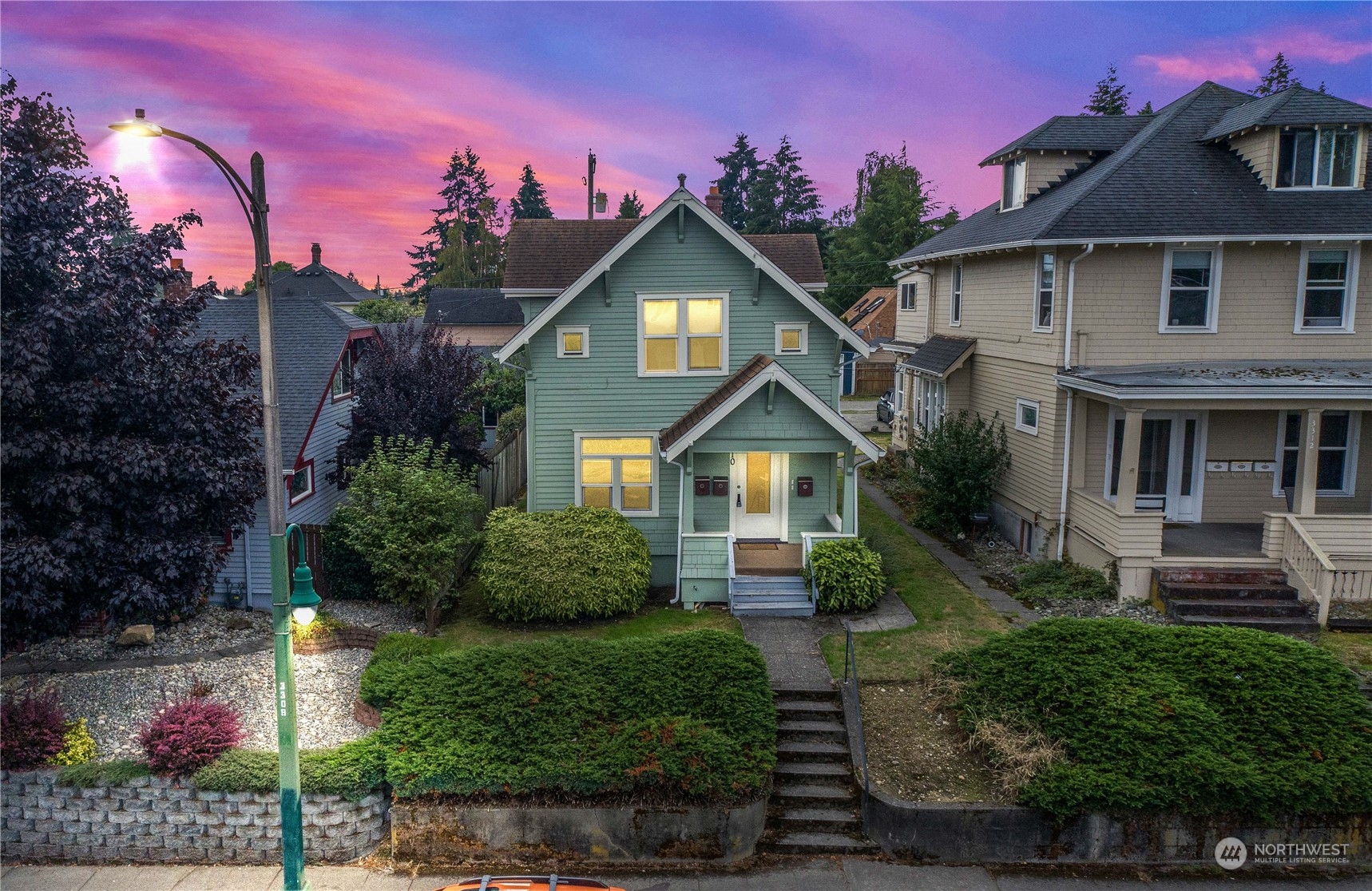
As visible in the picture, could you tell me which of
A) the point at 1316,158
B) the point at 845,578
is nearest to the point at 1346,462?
the point at 1316,158

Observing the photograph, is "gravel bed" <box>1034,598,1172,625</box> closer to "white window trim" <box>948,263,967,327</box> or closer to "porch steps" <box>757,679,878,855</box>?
"porch steps" <box>757,679,878,855</box>

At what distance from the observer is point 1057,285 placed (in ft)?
60.0

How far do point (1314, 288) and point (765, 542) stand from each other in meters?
12.8

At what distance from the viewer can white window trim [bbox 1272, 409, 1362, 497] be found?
1850cm

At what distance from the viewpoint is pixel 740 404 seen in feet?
54.4

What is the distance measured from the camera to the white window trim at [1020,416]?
19719 millimetres

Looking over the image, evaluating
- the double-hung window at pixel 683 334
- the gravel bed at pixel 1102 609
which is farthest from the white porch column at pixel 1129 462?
the double-hung window at pixel 683 334

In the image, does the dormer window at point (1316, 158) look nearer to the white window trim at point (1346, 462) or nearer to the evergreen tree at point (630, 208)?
the white window trim at point (1346, 462)

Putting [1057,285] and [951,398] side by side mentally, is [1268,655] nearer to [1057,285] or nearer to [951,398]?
[1057,285]

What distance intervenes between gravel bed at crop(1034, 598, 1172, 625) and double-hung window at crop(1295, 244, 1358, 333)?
23.3 ft

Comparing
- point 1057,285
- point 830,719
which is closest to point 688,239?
point 1057,285

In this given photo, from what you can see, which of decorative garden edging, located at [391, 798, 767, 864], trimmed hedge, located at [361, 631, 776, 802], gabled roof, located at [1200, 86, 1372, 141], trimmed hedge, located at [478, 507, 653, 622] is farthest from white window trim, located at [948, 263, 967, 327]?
decorative garden edging, located at [391, 798, 767, 864]

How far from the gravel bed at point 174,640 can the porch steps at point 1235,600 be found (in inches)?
658

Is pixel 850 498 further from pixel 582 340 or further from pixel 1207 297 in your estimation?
pixel 1207 297
